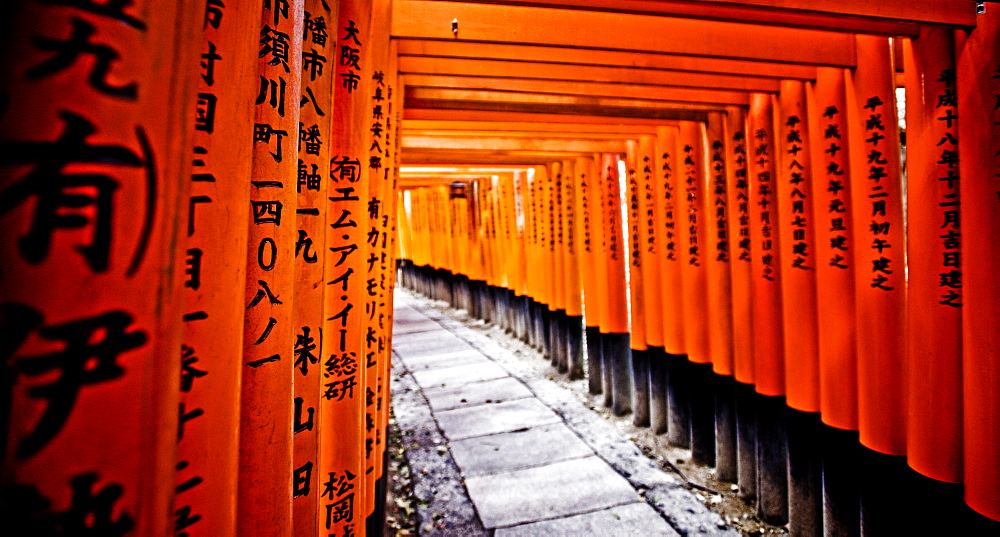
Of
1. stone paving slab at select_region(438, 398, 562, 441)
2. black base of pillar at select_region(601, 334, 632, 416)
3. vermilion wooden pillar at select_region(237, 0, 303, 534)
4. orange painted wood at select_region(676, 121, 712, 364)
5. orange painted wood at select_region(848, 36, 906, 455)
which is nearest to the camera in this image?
vermilion wooden pillar at select_region(237, 0, 303, 534)

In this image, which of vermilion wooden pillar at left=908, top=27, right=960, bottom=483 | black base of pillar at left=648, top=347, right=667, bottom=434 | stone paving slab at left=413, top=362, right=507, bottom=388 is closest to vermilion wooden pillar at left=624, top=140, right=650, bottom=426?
black base of pillar at left=648, top=347, right=667, bottom=434

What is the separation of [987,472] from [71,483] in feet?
13.3

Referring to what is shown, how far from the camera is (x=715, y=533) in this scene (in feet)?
14.6

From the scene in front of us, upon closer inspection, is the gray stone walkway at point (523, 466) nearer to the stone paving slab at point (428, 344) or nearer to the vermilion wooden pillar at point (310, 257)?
the stone paving slab at point (428, 344)

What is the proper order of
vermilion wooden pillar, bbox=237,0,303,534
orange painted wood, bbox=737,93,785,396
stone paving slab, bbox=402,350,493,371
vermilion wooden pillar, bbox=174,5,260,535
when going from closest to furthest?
vermilion wooden pillar, bbox=174,5,260,535 → vermilion wooden pillar, bbox=237,0,303,534 → orange painted wood, bbox=737,93,785,396 → stone paving slab, bbox=402,350,493,371

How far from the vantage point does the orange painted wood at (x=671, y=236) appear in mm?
5629

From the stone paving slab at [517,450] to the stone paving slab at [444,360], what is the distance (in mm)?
3906

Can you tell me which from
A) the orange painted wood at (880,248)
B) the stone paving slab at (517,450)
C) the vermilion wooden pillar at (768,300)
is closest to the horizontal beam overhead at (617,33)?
the orange painted wood at (880,248)

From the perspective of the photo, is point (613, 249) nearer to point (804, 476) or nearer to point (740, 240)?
point (740, 240)

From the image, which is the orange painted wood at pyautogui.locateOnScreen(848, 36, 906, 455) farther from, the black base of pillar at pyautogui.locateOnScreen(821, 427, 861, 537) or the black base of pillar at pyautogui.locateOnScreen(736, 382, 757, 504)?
the black base of pillar at pyautogui.locateOnScreen(736, 382, 757, 504)

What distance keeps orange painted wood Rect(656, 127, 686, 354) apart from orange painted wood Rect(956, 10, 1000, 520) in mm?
2909

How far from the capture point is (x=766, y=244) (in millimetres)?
4344

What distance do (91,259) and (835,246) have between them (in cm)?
449

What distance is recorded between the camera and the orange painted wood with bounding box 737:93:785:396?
14.1 feet
